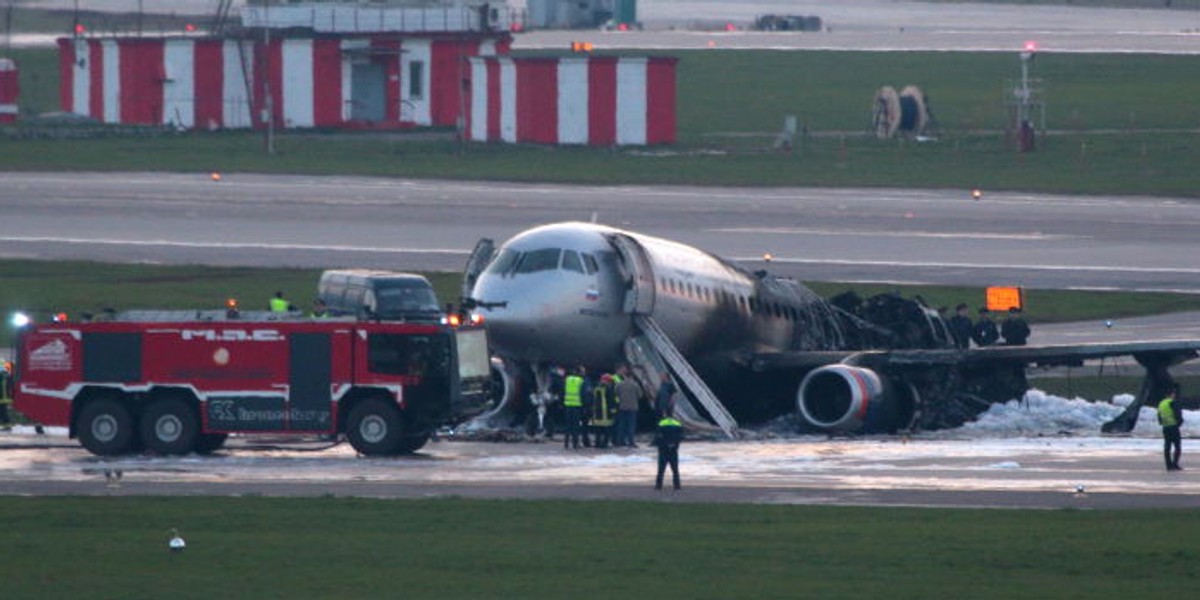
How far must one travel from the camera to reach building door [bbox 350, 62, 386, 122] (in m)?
127

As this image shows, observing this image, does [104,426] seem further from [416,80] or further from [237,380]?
[416,80]

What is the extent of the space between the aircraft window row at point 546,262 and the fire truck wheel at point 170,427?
7.26 m

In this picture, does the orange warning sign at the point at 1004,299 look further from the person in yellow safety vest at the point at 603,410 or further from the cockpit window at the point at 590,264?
the person in yellow safety vest at the point at 603,410

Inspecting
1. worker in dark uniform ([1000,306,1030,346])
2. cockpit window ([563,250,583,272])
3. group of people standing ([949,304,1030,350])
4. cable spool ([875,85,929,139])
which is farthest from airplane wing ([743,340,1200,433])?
cable spool ([875,85,929,139])

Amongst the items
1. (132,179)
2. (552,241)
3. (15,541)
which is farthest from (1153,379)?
(132,179)

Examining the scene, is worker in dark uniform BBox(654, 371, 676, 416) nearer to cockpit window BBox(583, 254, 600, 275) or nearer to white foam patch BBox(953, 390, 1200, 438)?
cockpit window BBox(583, 254, 600, 275)

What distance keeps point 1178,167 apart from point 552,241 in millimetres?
68128

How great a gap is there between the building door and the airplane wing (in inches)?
3146

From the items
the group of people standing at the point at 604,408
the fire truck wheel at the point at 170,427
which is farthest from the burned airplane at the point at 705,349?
the fire truck wheel at the point at 170,427

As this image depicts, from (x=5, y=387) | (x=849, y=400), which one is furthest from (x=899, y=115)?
(x=5, y=387)

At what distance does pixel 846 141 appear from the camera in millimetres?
124062

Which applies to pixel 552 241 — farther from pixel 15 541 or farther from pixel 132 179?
pixel 132 179

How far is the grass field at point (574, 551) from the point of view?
88.8 ft

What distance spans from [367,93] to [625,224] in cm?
4587
